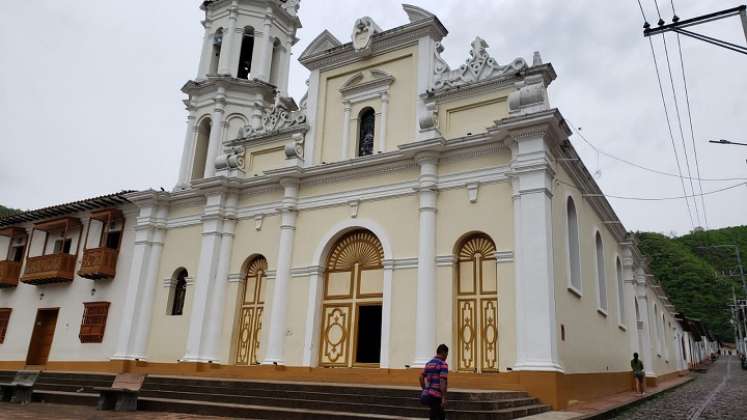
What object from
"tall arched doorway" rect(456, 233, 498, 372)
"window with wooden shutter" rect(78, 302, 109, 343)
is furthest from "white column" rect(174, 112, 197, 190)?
"tall arched doorway" rect(456, 233, 498, 372)

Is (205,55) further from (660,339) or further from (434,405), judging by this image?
(660,339)

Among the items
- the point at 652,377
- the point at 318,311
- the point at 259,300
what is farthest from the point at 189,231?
the point at 652,377

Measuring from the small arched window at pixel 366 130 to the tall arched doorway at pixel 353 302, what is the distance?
264 centimetres

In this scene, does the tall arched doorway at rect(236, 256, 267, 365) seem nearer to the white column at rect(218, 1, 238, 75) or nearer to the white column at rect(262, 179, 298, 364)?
the white column at rect(262, 179, 298, 364)

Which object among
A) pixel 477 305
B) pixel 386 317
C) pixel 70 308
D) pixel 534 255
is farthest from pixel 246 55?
pixel 534 255

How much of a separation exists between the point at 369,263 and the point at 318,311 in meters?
1.96

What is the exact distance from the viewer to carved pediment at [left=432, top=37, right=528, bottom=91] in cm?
1438

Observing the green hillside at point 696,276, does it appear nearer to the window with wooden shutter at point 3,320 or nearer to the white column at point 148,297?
the white column at point 148,297

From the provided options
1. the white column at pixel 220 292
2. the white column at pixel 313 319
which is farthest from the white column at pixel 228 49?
the white column at pixel 313 319

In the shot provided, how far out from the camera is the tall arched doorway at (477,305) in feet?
41.4

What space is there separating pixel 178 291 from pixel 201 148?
19.0ft

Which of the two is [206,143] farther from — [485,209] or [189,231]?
[485,209]

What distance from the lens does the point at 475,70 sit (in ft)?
48.9

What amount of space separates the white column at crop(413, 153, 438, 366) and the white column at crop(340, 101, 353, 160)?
→ 2.90 m
